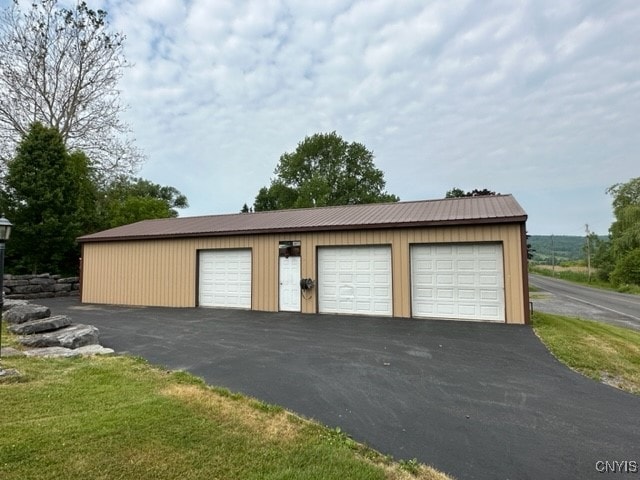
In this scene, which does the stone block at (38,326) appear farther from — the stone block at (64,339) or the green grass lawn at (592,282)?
the green grass lawn at (592,282)

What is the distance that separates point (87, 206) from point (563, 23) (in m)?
20.6

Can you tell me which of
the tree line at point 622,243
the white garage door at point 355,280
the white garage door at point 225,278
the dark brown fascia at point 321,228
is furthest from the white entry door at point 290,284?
the tree line at point 622,243

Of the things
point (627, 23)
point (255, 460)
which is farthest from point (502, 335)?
point (627, 23)

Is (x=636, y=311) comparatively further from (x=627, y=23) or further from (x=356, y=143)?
(x=356, y=143)

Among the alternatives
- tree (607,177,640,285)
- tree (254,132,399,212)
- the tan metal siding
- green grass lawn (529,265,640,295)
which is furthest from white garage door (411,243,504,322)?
tree (607,177,640,285)

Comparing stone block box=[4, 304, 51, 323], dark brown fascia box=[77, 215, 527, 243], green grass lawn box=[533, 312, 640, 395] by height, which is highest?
dark brown fascia box=[77, 215, 527, 243]

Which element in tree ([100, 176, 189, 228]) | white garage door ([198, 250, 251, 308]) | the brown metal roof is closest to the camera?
the brown metal roof

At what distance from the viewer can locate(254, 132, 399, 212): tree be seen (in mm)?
36312

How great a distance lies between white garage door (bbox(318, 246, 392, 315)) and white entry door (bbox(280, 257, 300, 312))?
664 mm

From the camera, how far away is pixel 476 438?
300 cm

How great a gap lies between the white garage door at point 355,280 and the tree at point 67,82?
1646 centimetres

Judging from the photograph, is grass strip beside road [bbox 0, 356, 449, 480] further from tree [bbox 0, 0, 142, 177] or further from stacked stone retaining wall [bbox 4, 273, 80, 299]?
tree [bbox 0, 0, 142, 177]

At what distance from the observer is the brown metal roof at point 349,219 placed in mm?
8824

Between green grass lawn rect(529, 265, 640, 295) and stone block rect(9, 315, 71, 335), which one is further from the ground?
stone block rect(9, 315, 71, 335)
